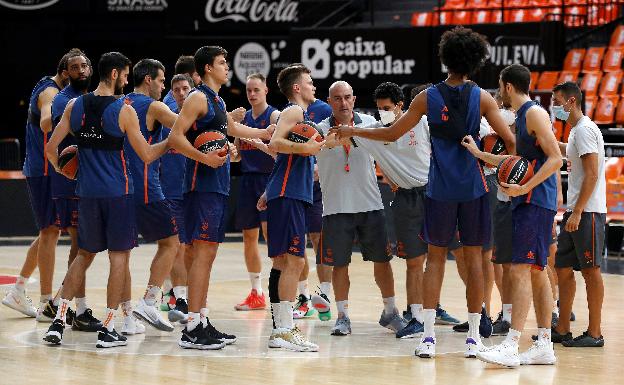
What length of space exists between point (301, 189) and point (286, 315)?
0.94 meters

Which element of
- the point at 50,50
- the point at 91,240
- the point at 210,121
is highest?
the point at 50,50

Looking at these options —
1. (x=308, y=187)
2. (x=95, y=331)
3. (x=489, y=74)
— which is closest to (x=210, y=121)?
(x=308, y=187)

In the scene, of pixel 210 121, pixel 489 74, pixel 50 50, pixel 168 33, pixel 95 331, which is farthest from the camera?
pixel 50 50

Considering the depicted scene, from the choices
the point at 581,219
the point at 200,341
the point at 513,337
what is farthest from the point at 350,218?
the point at 513,337

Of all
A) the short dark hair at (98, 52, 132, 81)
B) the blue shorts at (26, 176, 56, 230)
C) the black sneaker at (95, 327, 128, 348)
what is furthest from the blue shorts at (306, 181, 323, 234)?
the short dark hair at (98, 52, 132, 81)

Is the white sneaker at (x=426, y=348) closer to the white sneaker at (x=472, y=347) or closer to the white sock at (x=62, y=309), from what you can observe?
the white sneaker at (x=472, y=347)

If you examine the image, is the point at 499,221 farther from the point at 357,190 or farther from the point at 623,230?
the point at 623,230

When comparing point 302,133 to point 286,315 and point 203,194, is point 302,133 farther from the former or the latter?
point 286,315

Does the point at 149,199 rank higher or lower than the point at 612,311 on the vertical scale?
higher

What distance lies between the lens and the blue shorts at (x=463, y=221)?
8.47m

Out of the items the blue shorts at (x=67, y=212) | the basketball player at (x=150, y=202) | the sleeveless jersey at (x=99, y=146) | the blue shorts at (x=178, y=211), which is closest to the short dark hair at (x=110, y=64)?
the sleeveless jersey at (x=99, y=146)

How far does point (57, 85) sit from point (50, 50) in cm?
1374

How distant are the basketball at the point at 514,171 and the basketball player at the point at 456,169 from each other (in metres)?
0.33

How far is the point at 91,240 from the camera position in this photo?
908cm
